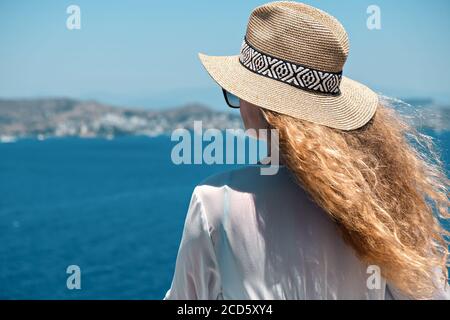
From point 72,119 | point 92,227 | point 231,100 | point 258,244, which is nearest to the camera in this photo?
point 258,244

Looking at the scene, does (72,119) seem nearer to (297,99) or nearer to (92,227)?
(92,227)

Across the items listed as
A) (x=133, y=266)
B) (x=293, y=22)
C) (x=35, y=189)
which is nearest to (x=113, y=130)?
(x=35, y=189)

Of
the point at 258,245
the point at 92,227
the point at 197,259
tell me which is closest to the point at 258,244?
the point at 258,245

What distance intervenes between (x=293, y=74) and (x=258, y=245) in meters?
0.36

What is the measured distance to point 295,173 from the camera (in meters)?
1.16

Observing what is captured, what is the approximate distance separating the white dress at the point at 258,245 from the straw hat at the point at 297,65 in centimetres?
15

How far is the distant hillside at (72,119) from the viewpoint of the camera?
105 metres

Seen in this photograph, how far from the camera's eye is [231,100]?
1.34 m

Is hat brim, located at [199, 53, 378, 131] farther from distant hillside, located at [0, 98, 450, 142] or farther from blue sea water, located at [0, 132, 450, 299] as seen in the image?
distant hillside, located at [0, 98, 450, 142]

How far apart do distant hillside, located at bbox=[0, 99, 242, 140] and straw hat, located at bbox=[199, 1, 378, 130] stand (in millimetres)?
100289

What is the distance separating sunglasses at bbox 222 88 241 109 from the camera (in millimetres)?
1298

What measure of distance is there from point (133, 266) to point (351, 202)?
2763 centimetres

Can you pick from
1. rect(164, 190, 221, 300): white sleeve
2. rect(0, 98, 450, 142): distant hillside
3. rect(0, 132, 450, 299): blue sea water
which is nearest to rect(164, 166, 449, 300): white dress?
rect(164, 190, 221, 300): white sleeve

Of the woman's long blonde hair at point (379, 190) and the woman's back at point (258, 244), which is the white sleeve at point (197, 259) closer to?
the woman's back at point (258, 244)
